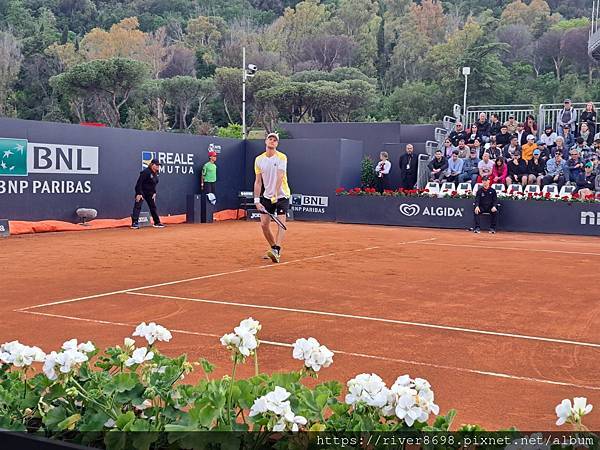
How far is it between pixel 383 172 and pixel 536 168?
16.7ft

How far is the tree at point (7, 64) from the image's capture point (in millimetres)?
62750

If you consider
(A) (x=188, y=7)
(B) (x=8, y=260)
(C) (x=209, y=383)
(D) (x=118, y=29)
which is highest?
(A) (x=188, y=7)

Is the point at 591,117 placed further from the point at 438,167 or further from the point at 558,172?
the point at 438,167

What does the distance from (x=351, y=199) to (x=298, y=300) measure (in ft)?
53.2

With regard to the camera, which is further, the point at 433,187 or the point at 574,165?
the point at 433,187

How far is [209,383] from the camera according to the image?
319cm

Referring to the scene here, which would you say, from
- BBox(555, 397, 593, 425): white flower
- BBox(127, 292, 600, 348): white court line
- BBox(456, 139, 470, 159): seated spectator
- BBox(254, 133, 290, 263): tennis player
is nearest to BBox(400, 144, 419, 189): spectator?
BBox(456, 139, 470, 159): seated spectator

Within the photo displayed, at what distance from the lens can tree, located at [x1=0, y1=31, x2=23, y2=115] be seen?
62.8m

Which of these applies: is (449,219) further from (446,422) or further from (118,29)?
(118,29)

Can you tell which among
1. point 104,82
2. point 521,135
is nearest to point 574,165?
point 521,135

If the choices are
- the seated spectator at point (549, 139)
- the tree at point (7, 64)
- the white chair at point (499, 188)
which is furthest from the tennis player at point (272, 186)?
Result: the tree at point (7, 64)

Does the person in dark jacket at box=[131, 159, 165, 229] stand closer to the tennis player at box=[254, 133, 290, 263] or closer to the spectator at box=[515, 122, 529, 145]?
the tennis player at box=[254, 133, 290, 263]

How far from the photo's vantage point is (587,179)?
22.7 meters

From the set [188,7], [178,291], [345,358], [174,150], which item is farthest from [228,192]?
[188,7]
